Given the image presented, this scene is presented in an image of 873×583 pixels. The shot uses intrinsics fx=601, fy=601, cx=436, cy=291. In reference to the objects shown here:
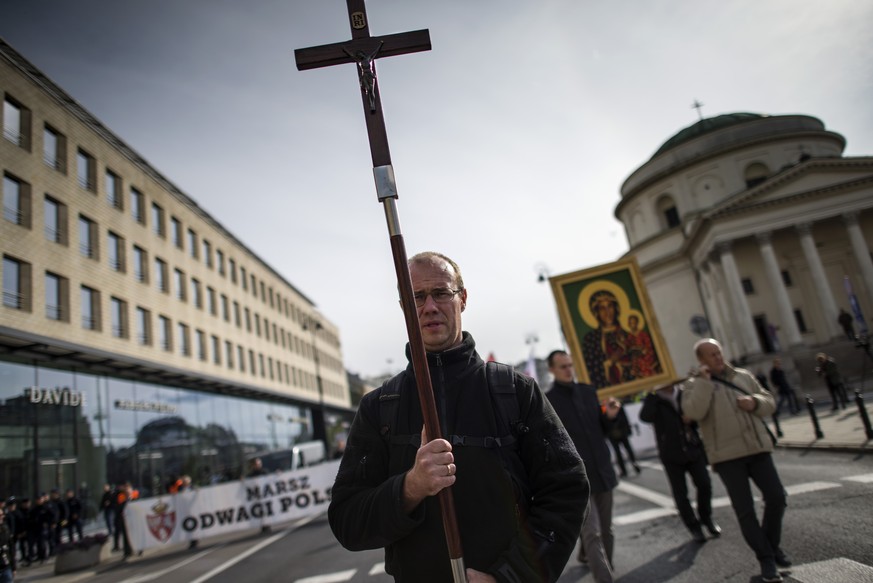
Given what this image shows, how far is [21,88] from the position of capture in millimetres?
21141

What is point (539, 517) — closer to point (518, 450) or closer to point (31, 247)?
point (518, 450)

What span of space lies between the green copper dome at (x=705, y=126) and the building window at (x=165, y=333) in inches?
1715

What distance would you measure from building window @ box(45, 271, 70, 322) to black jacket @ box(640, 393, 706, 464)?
69.2 feet

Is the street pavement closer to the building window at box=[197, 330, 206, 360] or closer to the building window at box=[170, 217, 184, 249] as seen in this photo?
the building window at box=[197, 330, 206, 360]

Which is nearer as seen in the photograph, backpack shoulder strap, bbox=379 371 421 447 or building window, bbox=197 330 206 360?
backpack shoulder strap, bbox=379 371 421 447

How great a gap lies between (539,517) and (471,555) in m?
0.28

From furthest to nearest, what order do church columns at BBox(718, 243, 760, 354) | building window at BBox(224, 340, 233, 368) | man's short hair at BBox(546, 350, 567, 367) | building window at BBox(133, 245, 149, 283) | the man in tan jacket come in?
church columns at BBox(718, 243, 760, 354), building window at BBox(224, 340, 233, 368), building window at BBox(133, 245, 149, 283), man's short hair at BBox(546, 350, 567, 367), the man in tan jacket

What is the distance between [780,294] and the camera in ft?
128

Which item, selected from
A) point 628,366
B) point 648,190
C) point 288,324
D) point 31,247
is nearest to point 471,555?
point 628,366

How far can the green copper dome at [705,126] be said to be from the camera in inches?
2048

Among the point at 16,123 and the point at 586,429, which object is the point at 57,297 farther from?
the point at 586,429

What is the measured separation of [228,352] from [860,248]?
132 feet

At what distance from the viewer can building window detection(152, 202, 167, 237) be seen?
3072 cm

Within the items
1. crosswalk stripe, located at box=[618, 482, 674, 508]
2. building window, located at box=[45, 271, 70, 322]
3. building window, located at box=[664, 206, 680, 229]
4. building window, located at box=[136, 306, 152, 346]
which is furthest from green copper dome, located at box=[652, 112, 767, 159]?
building window, located at box=[45, 271, 70, 322]
